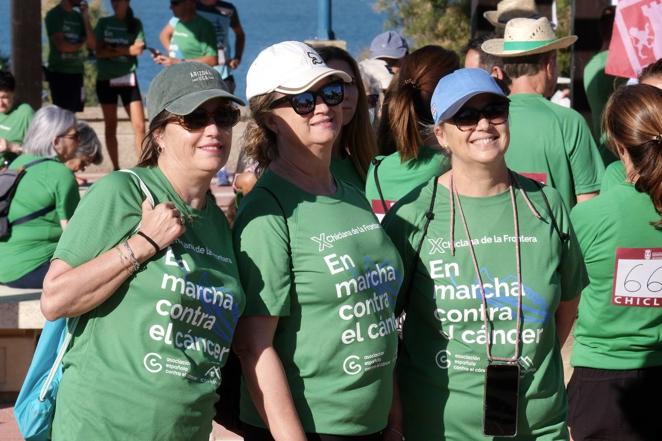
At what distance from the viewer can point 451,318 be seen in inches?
134

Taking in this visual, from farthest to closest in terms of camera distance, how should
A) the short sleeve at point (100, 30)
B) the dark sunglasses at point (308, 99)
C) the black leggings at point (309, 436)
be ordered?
1. the short sleeve at point (100, 30)
2. the dark sunglasses at point (308, 99)
3. the black leggings at point (309, 436)

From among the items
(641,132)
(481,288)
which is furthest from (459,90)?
(641,132)

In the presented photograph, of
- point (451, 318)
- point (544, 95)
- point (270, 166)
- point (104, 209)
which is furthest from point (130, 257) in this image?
point (544, 95)

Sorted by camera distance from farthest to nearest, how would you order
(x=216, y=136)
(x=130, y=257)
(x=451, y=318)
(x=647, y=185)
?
(x=647, y=185) < (x=451, y=318) < (x=216, y=136) < (x=130, y=257)

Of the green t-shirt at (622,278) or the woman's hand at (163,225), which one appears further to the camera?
the green t-shirt at (622,278)

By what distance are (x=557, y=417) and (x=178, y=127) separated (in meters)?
1.44

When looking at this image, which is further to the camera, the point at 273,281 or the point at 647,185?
the point at 647,185

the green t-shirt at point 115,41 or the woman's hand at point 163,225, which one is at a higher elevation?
the woman's hand at point 163,225

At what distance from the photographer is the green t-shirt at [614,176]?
4262 millimetres

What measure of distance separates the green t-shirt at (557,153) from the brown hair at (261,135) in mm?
1719

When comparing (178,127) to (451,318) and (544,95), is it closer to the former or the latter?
(451,318)

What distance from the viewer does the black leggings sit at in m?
3.25

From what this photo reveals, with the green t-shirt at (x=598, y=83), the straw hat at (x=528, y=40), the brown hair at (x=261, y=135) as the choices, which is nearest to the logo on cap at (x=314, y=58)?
the brown hair at (x=261, y=135)

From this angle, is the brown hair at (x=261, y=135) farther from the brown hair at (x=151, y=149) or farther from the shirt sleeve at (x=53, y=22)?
the shirt sleeve at (x=53, y=22)
